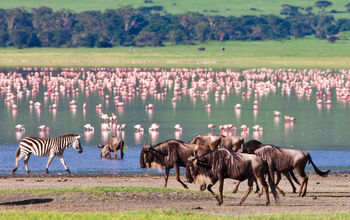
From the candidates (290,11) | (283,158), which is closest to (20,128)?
(283,158)

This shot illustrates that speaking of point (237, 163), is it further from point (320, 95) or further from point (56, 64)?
point (56, 64)

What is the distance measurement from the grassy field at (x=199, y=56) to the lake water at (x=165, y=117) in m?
43.7

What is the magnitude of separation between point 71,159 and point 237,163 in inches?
440

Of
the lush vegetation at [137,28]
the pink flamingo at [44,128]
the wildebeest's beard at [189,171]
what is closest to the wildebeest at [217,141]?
the wildebeest's beard at [189,171]

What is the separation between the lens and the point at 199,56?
12669 centimetres

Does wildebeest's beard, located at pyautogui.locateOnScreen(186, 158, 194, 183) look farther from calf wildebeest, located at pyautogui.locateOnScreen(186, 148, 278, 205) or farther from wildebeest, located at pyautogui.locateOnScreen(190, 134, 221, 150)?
wildebeest, located at pyautogui.locateOnScreen(190, 134, 221, 150)

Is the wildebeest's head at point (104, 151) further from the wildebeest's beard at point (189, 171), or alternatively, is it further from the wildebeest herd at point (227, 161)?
the wildebeest's beard at point (189, 171)

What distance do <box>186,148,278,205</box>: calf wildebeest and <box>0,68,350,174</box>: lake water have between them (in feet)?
25.8

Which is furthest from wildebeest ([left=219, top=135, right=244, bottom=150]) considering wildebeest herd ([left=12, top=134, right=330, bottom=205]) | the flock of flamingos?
the flock of flamingos

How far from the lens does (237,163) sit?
17219 mm

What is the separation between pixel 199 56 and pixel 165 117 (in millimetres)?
85112

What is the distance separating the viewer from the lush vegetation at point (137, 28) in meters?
148

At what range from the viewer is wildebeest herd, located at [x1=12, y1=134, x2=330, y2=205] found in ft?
56.5

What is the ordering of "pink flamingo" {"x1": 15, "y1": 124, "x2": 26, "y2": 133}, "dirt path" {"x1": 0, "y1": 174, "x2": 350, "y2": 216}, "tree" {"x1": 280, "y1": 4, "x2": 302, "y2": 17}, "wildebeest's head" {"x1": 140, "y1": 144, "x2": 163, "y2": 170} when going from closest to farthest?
1. "dirt path" {"x1": 0, "y1": 174, "x2": 350, "y2": 216}
2. "wildebeest's head" {"x1": 140, "y1": 144, "x2": 163, "y2": 170}
3. "pink flamingo" {"x1": 15, "y1": 124, "x2": 26, "y2": 133}
4. "tree" {"x1": 280, "y1": 4, "x2": 302, "y2": 17}
